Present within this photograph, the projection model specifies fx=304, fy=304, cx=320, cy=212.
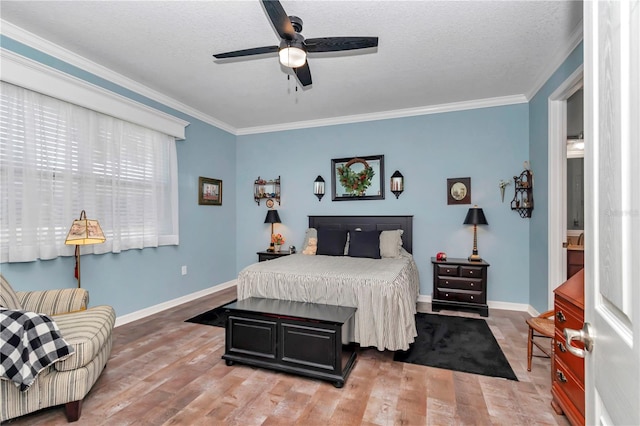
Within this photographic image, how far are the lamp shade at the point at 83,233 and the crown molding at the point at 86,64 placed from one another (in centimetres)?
160

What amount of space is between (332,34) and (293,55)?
0.75 m

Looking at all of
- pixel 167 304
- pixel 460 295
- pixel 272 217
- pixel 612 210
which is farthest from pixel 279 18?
pixel 167 304

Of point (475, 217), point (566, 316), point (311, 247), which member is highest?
point (475, 217)

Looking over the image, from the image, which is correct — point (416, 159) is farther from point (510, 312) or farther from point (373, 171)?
point (510, 312)

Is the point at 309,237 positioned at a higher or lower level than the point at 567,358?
higher

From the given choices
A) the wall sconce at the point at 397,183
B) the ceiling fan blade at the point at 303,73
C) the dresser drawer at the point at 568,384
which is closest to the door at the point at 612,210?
the dresser drawer at the point at 568,384

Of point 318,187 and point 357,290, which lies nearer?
point 357,290

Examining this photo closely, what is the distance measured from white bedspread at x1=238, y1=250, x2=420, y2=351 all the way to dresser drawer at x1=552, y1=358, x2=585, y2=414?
3.28 ft

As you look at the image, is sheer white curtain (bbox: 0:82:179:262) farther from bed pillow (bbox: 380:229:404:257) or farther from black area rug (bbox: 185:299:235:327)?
bed pillow (bbox: 380:229:404:257)

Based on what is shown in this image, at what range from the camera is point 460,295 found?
3.82 metres

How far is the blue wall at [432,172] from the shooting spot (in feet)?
13.3

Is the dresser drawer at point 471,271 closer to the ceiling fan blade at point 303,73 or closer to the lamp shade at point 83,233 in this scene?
the ceiling fan blade at point 303,73

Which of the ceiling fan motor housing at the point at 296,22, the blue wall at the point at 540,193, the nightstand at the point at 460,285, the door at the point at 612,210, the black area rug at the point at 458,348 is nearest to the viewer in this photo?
the door at the point at 612,210

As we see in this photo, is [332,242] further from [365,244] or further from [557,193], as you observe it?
[557,193]
